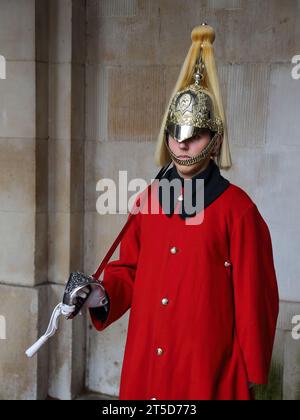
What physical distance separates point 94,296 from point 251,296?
0.50 m

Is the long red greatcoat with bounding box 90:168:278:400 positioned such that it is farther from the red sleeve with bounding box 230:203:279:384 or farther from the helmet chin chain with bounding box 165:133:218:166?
the helmet chin chain with bounding box 165:133:218:166

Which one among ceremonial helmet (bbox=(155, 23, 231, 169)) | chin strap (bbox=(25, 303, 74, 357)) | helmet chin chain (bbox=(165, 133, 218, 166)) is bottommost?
chin strap (bbox=(25, 303, 74, 357))

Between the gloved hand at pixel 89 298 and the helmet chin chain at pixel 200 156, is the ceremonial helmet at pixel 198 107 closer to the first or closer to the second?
the helmet chin chain at pixel 200 156

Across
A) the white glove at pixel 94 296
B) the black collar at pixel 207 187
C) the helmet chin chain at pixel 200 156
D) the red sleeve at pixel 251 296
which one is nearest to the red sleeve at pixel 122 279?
the white glove at pixel 94 296

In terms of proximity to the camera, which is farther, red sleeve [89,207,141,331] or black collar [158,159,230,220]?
red sleeve [89,207,141,331]

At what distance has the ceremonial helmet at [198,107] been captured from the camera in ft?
6.23

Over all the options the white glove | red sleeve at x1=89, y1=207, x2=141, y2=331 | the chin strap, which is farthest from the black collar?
the chin strap

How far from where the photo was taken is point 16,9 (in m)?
3.31

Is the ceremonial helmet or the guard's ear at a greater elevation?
the ceremonial helmet

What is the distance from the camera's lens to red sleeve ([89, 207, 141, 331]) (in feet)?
6.70
